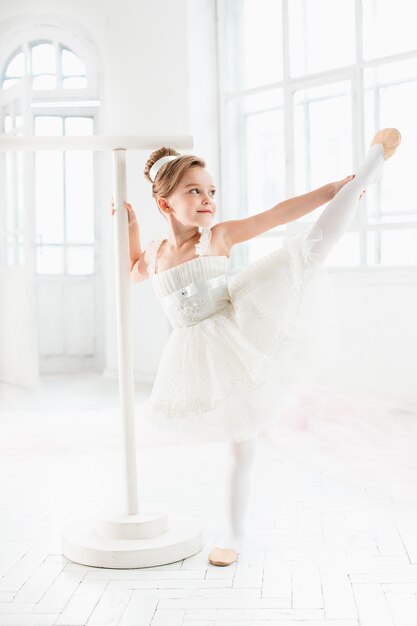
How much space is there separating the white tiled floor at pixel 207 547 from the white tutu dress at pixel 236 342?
0.39 m

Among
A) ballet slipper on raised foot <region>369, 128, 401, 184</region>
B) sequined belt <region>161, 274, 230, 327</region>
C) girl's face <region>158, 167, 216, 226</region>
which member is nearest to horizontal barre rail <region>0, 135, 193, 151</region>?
girl's face <region>158, 167, 216, 226</region>

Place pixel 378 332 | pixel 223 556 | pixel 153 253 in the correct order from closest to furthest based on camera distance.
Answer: pixel 223 556
pixel 153 253
pixel 378 332

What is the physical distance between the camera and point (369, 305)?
450 cm

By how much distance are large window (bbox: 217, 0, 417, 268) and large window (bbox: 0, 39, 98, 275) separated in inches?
57.9

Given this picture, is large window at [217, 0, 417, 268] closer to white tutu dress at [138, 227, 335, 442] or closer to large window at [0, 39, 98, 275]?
large window at [0, 39, 98, 275]

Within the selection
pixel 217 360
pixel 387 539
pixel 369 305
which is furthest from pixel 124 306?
pixel 369 305

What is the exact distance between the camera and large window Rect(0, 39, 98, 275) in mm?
5941

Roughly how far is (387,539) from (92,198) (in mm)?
4917

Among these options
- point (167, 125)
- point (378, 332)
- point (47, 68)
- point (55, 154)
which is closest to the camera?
point (378, 332)

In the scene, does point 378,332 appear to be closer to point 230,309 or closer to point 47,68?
point 230,309

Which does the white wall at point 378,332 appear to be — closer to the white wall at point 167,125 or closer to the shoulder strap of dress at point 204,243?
the white wall at point 167,125

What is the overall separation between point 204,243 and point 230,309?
0.66 feet

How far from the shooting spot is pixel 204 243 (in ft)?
7.59

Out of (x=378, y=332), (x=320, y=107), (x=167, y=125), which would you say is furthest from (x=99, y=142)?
(x=167, y=125)
